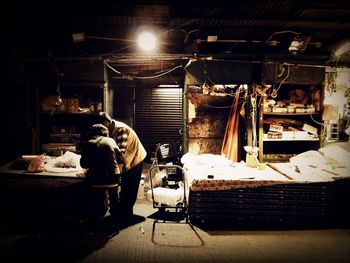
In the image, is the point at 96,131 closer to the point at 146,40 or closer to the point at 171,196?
the point at 171,196

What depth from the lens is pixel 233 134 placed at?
10000 mm

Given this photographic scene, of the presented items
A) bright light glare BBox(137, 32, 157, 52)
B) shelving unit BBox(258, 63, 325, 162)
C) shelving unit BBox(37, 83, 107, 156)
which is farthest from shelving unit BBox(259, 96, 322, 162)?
shelving unit BBox(37, 83, 107, 156)

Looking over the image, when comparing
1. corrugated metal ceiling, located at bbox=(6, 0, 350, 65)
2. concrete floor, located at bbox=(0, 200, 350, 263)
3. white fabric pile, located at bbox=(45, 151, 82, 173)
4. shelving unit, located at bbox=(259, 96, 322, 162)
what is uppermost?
corrugated metal ceiling, located at bbox=(6, 0, 350, 65)

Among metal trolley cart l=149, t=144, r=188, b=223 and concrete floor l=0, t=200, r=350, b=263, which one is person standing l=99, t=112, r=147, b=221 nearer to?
metal trolley cart l=149, t=144, r=188, b=223

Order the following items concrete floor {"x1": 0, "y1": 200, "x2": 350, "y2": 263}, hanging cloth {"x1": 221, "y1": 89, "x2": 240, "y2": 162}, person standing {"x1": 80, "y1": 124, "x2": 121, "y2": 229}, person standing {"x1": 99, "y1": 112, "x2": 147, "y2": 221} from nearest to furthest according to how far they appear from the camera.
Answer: concrete floor {"x1": 0, "y1": 200, "x2": 350, "y2": 263}, person standing {"x1": 80, "y1": 124, "x2": 121, "y2": 229}, person standing {"x1": 99, "y1": 112, "x2": 147, "y2": 221}, hanging cloth {"x1": 221, "y1": 89, "x2": 240, "y2": 162}

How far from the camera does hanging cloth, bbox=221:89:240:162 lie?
9945mm

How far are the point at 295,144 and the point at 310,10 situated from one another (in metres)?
4.74

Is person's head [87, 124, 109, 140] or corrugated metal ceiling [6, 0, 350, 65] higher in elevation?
corrugated metal ceiling [6, 0, 350, 65]

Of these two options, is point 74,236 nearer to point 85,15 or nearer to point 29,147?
point 29,147

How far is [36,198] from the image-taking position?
7367 mm

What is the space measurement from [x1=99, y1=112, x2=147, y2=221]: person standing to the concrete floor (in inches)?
28.6

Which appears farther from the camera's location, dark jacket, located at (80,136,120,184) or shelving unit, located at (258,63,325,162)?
shelving unit, located at (258,63,325,162)

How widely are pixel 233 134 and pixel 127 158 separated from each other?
393cm

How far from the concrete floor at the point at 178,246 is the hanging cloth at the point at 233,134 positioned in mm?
3176
